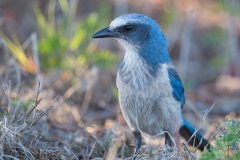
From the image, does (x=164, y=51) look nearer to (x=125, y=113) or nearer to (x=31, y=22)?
(x=125, y=113)

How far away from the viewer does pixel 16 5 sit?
28.1ft

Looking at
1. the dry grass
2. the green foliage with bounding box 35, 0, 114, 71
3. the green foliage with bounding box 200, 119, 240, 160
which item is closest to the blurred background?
the green foliage with bounding box 35, 0, 114, 71

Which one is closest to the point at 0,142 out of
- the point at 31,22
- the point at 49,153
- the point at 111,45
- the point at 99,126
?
the point at 49,153

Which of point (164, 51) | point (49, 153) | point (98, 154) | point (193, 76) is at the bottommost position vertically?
point (193, 76)

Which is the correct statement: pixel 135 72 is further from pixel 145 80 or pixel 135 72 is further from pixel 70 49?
pixel 70 49

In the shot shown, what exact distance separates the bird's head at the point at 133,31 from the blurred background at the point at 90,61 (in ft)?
3.06

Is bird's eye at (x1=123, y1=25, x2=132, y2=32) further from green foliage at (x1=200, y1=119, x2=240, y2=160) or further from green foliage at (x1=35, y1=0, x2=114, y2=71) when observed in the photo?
green foliage at (x1=35, y1=0, x2=114, y2=71)

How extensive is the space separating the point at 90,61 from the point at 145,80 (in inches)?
97.1

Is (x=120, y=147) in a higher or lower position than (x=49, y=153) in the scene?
lower

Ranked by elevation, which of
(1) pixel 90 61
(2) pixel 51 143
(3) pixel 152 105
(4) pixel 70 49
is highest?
(3) pixel 152 105

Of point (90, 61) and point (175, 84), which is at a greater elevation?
point (175, 84)

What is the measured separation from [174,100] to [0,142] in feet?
5.78

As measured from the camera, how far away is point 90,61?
6.63 m

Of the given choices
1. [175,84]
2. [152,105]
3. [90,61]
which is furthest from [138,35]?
[90,61]
